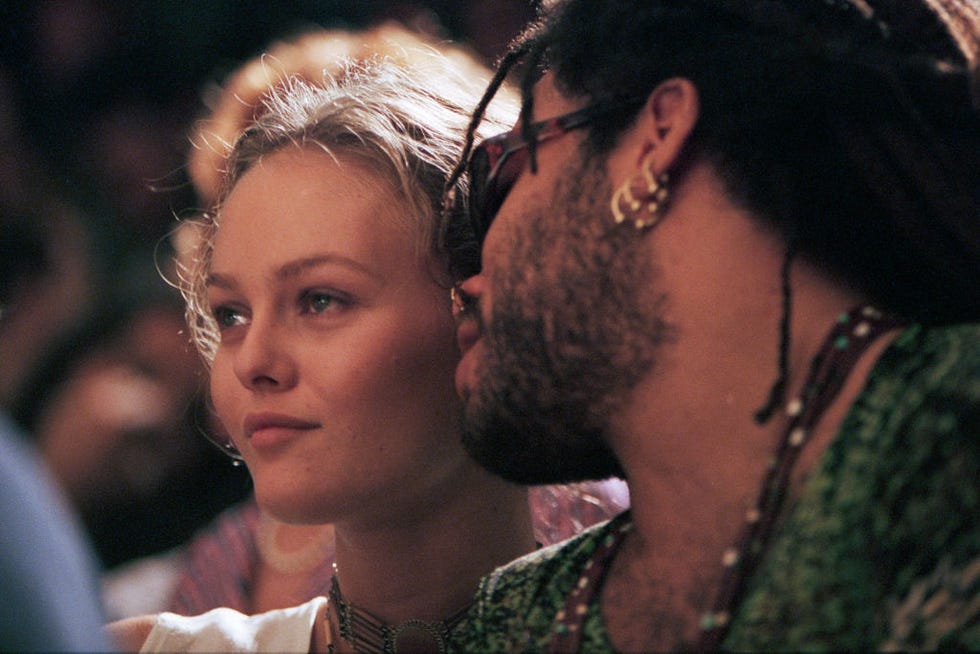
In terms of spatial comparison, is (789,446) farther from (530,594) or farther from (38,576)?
(38,576)

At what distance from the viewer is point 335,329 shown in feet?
6.59

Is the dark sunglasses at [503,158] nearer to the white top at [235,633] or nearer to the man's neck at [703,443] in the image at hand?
the man's neck at [703,443]

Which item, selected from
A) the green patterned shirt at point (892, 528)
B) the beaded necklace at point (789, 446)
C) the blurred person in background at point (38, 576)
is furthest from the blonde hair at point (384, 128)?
the blurred person in background at point (38, 576)

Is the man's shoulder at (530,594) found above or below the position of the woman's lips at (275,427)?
above

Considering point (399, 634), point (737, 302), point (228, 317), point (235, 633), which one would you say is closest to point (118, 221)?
point (228, 317)

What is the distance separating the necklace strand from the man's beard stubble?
41 cm

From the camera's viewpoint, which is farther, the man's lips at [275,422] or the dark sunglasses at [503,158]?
the man's lips at [275,422]

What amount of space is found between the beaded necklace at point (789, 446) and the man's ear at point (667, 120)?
31 cm

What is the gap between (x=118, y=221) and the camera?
4.41 meters

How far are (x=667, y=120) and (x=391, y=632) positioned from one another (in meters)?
1.00

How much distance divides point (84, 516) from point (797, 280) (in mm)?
2725

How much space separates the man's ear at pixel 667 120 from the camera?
1616 mm

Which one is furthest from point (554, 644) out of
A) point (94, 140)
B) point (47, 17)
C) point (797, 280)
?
point (47, 17)

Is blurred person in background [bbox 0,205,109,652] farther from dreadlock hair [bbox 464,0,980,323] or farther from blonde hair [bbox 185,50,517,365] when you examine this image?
blonde hair [bbox 185,50,517,365]
